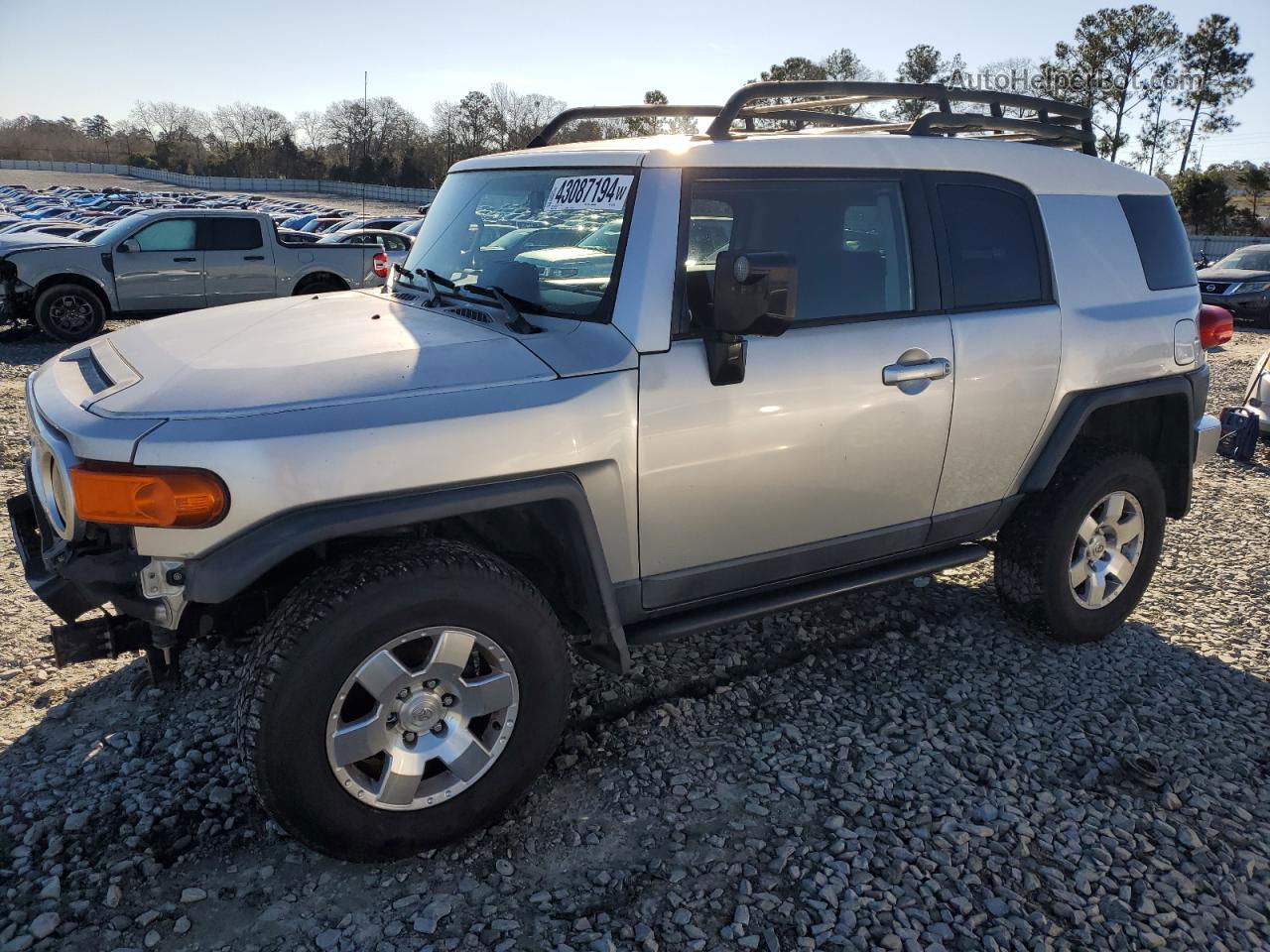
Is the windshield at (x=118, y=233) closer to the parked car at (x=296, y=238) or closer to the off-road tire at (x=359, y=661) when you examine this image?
the parked car at (x=296, y=238)

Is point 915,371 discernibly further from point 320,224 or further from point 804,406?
point 320,224

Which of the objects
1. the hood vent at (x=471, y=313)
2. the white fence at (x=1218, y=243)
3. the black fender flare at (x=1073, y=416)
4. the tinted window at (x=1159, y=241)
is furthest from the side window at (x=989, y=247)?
the white fence at (x=1218, y=243)

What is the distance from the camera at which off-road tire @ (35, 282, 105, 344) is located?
1185cm

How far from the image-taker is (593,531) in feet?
9.25

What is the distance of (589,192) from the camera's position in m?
3.18

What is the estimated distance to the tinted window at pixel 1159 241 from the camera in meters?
4.12

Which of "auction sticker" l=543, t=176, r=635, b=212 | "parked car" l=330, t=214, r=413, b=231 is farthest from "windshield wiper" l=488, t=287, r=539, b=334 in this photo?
"parked car" l=330, t=214, r=413, b=231

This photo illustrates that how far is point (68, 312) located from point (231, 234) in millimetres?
2289

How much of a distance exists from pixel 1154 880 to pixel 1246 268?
1928 cm

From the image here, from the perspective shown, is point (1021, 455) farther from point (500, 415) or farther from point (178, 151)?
point (178, 151)

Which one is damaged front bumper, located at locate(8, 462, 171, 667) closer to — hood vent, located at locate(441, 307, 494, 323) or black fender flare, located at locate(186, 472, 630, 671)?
black fender flare, located at locate(186, 472, 630, 671)

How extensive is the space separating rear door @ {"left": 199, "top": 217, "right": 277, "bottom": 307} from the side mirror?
11.7 metres

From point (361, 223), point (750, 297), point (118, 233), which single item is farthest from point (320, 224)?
point (750, 297)

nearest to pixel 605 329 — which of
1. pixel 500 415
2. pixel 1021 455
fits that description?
pixel 500 415
